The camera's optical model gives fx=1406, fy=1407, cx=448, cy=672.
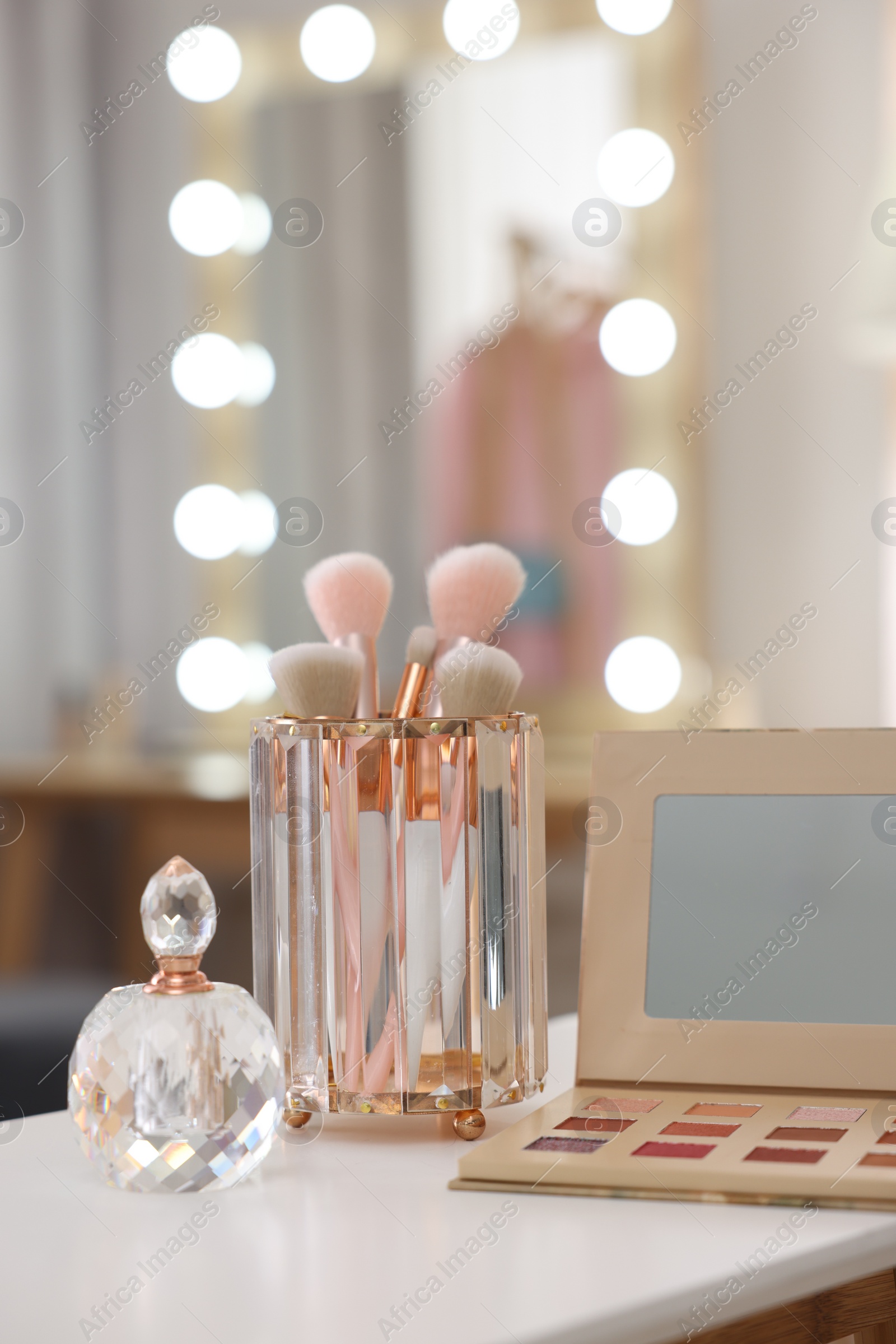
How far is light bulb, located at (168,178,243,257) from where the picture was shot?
85.3 inches

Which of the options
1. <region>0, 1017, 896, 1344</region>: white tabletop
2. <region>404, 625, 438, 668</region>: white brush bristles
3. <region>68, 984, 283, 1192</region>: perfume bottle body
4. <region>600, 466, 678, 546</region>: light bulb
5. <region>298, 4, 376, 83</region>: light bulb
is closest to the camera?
<region>0, 1017, 896, 1344</region>: white tabletop

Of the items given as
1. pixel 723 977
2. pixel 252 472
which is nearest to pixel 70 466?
pixel 252 472

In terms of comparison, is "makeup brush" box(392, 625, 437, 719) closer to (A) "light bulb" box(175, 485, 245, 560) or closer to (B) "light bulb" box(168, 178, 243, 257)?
(A) "light bulb" box(175, 485, 245, 560)

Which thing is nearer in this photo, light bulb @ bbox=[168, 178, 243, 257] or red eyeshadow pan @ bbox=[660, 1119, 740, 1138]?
red eyeshadow pan @ bbox=[660, 1119, 740, 1138]

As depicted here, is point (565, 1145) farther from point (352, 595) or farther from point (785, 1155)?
point (352, 595)

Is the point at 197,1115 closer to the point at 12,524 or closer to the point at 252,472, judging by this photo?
the point at 252,472

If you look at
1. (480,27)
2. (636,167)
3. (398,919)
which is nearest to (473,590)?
(398,919)

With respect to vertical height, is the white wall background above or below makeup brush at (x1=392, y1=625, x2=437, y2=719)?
above

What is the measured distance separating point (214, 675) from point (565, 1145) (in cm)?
173

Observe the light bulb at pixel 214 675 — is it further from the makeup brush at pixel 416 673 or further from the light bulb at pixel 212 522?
the makeup brush at pixel 416 673

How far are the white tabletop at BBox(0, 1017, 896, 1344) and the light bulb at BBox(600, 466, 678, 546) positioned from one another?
139 centimetres

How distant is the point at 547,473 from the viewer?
1.88 metres

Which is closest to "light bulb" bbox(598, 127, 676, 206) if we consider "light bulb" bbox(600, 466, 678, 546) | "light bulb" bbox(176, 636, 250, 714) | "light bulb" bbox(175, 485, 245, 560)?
"light bulb" bbox(600, 466, 678, 546)

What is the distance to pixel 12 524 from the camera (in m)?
2.35
